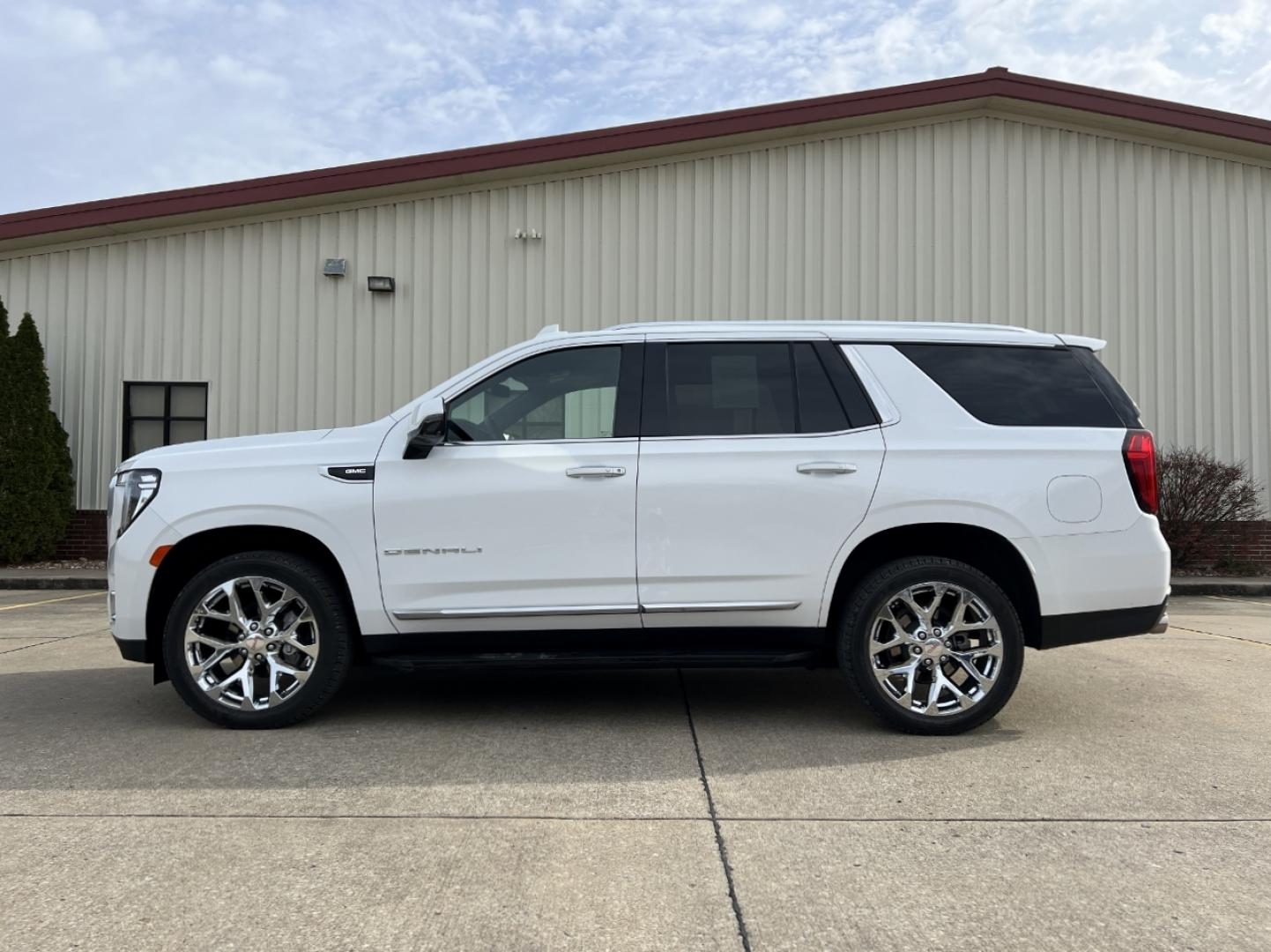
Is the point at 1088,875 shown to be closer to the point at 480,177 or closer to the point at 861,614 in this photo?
the point at 861,614

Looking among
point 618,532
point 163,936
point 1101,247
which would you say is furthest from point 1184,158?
point 163,936

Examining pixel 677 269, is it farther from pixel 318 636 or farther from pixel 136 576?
pixel 136 576

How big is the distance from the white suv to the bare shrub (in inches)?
369

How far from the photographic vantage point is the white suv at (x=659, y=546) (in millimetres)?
4602

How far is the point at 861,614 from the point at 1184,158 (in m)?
12.9

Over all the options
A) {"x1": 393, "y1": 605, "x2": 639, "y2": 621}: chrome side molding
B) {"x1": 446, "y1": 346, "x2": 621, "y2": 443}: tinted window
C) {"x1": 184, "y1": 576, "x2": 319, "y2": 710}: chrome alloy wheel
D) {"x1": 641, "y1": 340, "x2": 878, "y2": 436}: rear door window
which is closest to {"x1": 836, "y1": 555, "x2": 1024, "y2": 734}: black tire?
{"x1": 641, "y1": 340, "x2": 878, "y2": 436}: rear door window

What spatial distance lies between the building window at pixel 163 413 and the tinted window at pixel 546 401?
10.7 meters

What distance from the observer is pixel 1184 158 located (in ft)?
46.7

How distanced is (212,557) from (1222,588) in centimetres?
1152

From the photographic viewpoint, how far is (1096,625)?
4.66m

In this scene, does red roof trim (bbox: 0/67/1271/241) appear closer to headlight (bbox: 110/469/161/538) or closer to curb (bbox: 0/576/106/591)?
curb (bbox: 0/576/106/591)

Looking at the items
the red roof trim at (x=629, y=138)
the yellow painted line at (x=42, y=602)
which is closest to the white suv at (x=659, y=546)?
the yellow painted line at (x=42, y=602)

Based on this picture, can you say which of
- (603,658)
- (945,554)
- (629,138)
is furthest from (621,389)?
(629,138)

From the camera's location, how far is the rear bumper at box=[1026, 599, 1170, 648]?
4.64 meters
